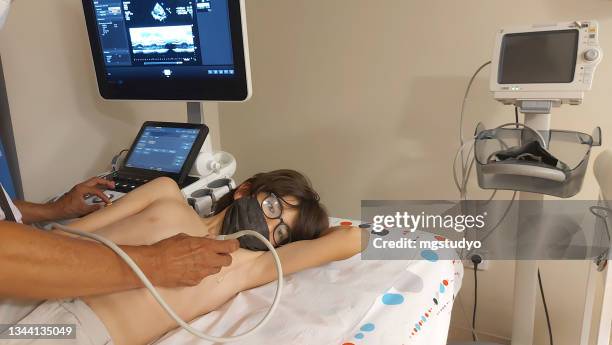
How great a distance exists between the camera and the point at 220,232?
1.27 metres

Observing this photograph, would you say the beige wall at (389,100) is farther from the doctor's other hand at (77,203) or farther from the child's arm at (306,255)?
the doctor's other hand at (77,203)

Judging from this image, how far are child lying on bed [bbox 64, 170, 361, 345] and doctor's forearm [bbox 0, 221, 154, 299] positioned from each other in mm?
188

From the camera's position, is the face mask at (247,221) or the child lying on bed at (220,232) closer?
the child lying on bed at (220,232)

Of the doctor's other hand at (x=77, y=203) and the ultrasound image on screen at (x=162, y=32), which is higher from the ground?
the ultrasound image on screen at (x=162, y=32)

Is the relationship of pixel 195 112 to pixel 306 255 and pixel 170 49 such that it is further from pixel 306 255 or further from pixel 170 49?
pixel 306 255

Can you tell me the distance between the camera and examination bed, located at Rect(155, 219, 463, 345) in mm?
915

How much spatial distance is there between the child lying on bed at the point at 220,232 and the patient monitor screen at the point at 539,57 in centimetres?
67

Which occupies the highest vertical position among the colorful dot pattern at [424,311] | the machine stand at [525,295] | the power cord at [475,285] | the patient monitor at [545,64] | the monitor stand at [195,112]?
the patient monitor at [545,64]

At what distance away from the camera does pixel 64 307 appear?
2.98ft

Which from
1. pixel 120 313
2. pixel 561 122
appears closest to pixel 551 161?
pixel 561 122

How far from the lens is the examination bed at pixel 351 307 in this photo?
0.91m

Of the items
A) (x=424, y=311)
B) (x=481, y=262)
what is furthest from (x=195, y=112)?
(x=481, y=262)
